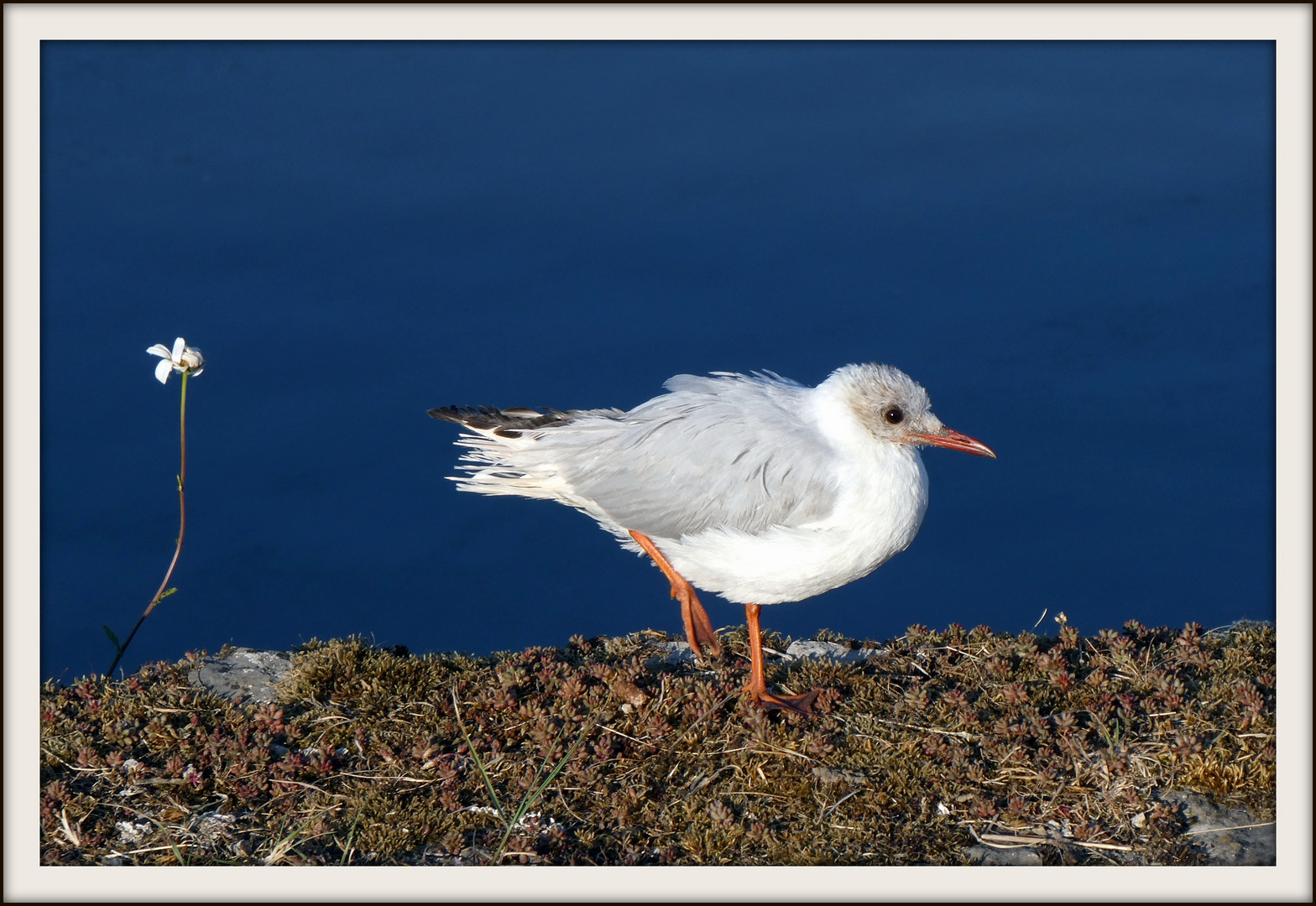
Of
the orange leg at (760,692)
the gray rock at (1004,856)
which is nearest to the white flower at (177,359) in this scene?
the orange leg at (760,692)

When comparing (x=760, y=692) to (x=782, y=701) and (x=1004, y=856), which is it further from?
(x=1004, y=856)

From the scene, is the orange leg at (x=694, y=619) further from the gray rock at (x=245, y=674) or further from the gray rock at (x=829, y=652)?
the gray rock at (x=245, y=674)

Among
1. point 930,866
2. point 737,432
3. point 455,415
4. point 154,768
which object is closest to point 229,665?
point 154,768

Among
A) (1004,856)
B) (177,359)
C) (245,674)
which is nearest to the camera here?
(1004,856)

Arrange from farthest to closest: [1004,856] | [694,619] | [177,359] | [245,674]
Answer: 1. [694,619]
2. [245,674]
3. [177,359]
4. [1004,856]

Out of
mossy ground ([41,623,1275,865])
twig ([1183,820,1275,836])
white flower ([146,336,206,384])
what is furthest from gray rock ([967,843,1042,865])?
white flower ([146,336,206,384])

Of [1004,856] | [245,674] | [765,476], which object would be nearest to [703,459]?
[765,476]
